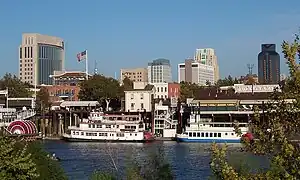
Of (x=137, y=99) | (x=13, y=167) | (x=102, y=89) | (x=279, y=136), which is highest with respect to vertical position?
(x=102, y=89)

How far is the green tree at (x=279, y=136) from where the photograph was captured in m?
10.8

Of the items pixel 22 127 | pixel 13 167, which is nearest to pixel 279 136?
pixel 13 167

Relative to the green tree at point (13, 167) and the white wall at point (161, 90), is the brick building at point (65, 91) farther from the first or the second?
the green tree at point (13, 167)

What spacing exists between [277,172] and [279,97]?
1581 mm

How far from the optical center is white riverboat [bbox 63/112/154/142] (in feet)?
295

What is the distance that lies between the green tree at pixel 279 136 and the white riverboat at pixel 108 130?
77.7 metres

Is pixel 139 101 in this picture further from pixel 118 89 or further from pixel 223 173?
pixel 223 173

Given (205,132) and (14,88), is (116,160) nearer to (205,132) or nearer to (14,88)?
(205,132)

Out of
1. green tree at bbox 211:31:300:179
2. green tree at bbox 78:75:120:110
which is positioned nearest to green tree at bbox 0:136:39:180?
green tree at bbox 211:31:300:179

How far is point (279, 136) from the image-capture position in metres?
11.1

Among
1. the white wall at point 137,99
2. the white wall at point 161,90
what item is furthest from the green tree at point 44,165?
the white wall at point 161,90

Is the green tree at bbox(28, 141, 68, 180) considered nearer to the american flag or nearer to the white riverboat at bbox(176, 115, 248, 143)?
the white riverboat at bbox(176, 115, 248, 143)

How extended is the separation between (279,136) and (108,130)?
3165 inches

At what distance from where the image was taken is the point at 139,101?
10869 centimetres
